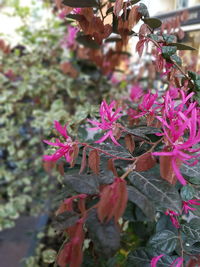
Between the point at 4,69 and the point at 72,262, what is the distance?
5.18 feet

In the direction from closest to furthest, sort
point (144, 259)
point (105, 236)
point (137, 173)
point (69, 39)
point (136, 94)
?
1. point (105, 236)
2. point (137, 173)
3. point (144, 259)
4. point (136, 94)
5. point (69, 39)

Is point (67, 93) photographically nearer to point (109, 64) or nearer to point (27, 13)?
point (109, 64)

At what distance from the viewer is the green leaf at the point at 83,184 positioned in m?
0.31

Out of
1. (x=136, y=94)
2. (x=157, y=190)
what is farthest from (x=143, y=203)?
(x=136, y=94)

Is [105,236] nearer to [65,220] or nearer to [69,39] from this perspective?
[65,220]

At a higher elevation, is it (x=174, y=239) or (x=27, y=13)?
(x=27, y=13)

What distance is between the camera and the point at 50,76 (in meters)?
1.68

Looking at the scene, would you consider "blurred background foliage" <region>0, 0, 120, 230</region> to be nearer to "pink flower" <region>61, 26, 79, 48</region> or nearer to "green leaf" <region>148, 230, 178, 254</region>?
"pink flower" <region>61, 26, 79, 48</region>

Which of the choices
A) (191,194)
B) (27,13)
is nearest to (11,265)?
(191,194)

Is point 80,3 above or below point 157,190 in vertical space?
above

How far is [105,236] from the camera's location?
27 cm

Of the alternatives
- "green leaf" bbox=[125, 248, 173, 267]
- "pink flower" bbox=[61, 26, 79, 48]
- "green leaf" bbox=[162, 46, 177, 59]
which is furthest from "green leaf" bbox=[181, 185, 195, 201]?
"pink flower" bbox=[61, 26, 79, 48]

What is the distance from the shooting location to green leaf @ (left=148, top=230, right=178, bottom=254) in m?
0.43

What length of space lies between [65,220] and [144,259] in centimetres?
24
